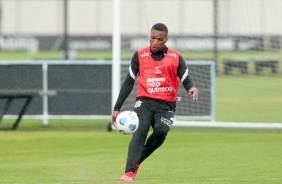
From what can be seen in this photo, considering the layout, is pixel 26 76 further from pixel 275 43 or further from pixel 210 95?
pixel 275 43

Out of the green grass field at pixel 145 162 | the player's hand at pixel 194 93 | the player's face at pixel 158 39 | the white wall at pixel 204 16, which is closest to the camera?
the player's hand at pixel 194 93

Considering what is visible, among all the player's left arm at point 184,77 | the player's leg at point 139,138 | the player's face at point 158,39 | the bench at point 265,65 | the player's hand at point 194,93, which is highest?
the player's face at point 158,39

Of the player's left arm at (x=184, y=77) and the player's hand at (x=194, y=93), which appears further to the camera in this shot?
the player's left arm at (x=184, y=77)

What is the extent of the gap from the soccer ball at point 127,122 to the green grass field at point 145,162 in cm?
62

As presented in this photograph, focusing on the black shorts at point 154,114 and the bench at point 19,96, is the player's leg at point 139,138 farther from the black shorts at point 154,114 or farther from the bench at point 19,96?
the bench at point 19,96

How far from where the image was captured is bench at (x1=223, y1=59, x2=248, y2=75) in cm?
2596

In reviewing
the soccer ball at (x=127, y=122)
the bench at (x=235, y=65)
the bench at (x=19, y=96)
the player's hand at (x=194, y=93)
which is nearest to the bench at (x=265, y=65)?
the bench at (x=235, y=65)

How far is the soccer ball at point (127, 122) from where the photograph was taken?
11219mm

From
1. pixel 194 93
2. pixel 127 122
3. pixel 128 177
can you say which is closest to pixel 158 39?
pixel 194 93

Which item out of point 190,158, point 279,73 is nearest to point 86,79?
point 190,158

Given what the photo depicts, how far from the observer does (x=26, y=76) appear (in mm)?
19656

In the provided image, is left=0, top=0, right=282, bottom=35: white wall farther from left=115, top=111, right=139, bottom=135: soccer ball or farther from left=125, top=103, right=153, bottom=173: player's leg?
left=115, top=111, right=139, bottom=135: soccer ball

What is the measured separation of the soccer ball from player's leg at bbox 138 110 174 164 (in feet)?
0.96

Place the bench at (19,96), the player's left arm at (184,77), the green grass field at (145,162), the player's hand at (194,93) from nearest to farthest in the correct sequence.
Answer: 1. the player's hand at (194,93)
2. the player's left arm at (184,77)
3. the green grass field at (145,162)
4. the bench at (19,96)
